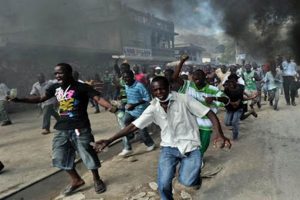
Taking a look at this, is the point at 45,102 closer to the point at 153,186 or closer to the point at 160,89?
the point at 153,186

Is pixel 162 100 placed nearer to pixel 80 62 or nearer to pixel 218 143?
pixel 218 143

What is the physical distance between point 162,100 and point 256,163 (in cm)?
223

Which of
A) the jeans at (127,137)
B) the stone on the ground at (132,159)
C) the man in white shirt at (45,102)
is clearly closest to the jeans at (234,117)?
the jeans at (127,137)

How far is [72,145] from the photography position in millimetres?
3840

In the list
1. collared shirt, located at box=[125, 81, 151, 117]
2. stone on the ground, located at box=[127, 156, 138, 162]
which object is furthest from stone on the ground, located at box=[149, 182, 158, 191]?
collared shirt, located at box=[125, 81, 151, 117]

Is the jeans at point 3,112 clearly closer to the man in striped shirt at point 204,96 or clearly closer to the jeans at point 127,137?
the jeans at point 127,137

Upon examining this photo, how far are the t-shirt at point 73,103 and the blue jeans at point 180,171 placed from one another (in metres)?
1.10

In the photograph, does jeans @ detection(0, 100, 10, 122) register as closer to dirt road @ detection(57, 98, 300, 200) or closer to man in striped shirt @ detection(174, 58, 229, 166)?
dirt road @ detection(57, 98, 300, 200)

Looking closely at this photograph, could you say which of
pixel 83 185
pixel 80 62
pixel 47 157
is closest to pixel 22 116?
pixel 80 62

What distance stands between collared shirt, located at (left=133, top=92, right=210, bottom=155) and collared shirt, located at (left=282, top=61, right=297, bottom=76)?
281 inches

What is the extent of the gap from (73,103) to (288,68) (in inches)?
291

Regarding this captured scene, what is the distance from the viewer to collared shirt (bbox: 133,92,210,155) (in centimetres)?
283

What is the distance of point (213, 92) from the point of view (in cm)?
424

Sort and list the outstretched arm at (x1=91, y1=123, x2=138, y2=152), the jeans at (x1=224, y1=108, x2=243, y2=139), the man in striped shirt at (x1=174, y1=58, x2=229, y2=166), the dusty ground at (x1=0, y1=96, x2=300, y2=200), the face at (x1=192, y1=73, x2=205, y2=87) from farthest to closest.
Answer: the jeans at (x1=224, y1=108, x2=243, y2=139) < the face at (x1=192, y1=73, x2=205, y2=87) < the man in striped shirt at (x1=174, y1=58, x2=229, y2=166) < the dusty ground at (x1=0, y1=96, x2=300, y2=200) < the outstretched arm at (x1=91, y1=123, x2=138, y2=152)
